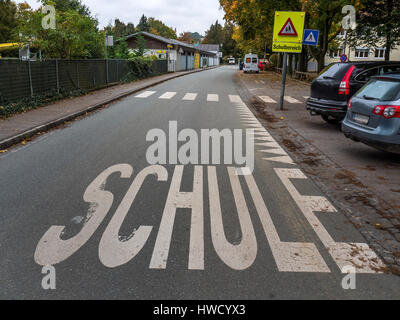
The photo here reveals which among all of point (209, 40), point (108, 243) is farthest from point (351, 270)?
point (209, 40)

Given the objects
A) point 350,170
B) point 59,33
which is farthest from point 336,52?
point 350,170

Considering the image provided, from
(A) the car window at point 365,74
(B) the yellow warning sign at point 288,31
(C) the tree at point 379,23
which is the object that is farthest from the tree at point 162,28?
(A) the car window at point 365,74

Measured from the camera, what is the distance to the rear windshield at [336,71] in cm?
1014

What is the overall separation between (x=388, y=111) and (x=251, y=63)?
142 feet

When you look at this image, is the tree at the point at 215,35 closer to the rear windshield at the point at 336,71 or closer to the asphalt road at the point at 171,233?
the rear windshield at the point at 336,71

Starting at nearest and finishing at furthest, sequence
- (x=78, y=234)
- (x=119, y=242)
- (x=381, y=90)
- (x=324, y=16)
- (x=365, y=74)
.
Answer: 1. (x=119, y=242)
2. (x=78, y=234)
3. (x=381, y=90)
4. (x=365, y=74)
5. (x=324, y=16)

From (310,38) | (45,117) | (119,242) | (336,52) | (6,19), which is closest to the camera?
(119,242)

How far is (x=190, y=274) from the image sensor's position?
3.26m

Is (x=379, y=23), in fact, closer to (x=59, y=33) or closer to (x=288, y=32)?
(x=288, y=32)

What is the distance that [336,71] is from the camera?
407 inches

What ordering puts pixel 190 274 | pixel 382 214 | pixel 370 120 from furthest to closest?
pixel 370 120 → pixel 382 214 → pixel 190 274
